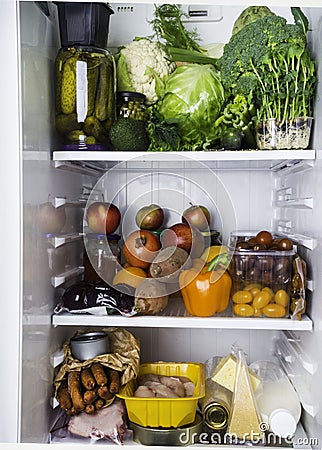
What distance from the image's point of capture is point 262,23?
1.47 m

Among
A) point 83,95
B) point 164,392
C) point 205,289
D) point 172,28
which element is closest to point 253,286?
point 205,289

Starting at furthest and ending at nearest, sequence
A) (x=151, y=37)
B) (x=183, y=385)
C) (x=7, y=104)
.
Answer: (x=151, y=37), (x=183, y=385), (x=7, y=104)

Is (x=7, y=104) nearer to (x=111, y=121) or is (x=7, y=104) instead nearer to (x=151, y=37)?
(x=111, y=121)

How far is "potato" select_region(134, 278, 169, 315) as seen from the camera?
60.1 inches

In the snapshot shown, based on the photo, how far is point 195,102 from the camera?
1.59m

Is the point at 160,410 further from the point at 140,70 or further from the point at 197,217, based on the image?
the point at 140,70

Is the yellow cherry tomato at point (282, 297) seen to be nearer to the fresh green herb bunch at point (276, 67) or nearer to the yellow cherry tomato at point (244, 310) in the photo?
the yellow cherry tomato at point (244, 310)

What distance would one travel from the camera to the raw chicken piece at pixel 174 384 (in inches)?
62.0

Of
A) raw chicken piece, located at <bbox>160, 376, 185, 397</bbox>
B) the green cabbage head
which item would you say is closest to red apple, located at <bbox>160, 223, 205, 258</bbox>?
the green cabbage head

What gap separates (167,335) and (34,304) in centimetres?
63

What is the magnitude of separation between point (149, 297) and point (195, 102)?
1.69ft

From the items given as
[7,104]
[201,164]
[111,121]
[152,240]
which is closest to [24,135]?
[7,104]

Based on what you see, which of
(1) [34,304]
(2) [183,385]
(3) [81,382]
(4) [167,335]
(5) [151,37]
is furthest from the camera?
(4) [167,335]

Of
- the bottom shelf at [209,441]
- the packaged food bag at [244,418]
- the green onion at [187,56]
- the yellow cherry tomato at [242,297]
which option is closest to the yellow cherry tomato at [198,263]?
the yellow cherry tomato at [242,297]
